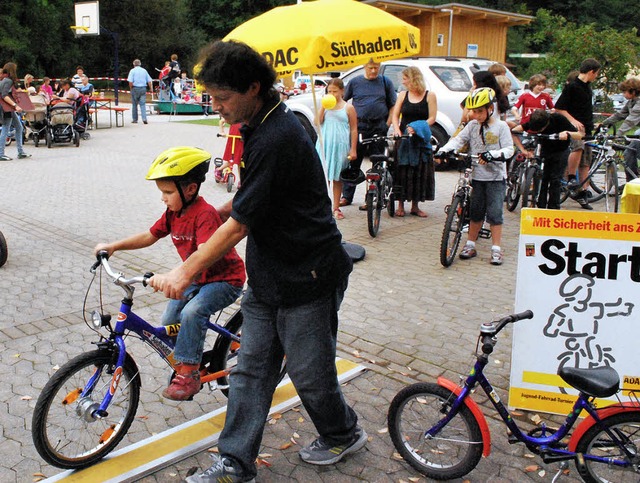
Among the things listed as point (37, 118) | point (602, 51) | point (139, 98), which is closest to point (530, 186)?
point (602, 51)

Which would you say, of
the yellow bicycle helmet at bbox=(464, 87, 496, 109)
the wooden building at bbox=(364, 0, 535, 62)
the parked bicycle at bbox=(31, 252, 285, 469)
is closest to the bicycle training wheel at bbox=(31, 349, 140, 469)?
the parked bicycle at bbox=(31, 252, 285, 469)

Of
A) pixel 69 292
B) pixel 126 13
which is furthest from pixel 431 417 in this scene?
pixel 126 13

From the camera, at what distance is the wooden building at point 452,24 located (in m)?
27.5

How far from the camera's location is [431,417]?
337cm

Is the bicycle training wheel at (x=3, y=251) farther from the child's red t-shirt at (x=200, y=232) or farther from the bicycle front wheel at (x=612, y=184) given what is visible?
the bicycle front wheel at (x=612, y=184)

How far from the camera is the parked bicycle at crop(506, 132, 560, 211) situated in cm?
905

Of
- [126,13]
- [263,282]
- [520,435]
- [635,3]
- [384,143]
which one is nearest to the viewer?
[263,282]

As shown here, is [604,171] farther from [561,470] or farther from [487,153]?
[561,470]

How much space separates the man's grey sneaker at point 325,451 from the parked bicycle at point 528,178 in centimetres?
627

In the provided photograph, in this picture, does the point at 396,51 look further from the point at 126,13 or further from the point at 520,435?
the point at 126,13

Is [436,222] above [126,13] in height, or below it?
below

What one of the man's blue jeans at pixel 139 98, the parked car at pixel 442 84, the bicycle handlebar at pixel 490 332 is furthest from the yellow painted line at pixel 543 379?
the man's blue jeans at pixel 139 98

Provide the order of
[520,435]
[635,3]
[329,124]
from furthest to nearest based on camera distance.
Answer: [635,3] < [329,124] < [520,435]

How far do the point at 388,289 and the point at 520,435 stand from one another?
310 centimetres
